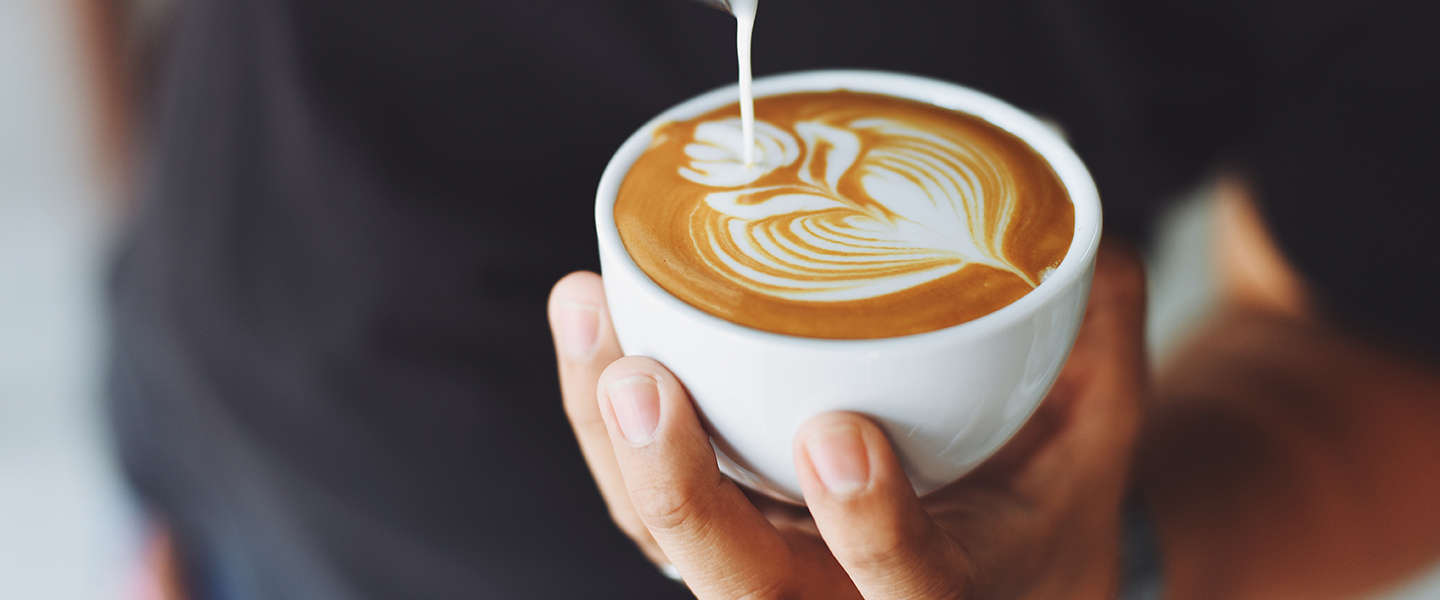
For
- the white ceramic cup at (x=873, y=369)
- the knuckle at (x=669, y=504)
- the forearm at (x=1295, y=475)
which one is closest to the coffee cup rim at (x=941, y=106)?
the white ceramic cup at (x=873, y=369)

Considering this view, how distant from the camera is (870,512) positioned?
0.60 meters

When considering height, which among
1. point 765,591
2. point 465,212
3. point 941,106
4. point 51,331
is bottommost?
point 51,331

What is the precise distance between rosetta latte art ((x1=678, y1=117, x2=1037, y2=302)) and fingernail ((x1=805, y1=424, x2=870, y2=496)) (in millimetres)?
82

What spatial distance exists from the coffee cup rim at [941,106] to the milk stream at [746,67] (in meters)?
0.07

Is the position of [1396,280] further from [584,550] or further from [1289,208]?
[584,550]

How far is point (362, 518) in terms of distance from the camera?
3.81 ft

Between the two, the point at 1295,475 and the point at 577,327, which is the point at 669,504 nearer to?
the point at 577,327

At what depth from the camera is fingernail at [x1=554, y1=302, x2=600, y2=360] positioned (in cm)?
71

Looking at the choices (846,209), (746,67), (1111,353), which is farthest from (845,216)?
(1111,353)

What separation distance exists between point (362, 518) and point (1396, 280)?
1235 millimetres

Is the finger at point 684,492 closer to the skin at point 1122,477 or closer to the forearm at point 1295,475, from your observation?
the skin at point 1122,477

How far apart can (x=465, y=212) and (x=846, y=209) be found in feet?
1.85

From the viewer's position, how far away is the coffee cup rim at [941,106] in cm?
56

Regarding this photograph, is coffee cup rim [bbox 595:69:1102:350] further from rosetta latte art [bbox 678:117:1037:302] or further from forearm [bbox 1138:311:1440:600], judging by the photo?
forearm [bbox 1138:311:1440:600]
